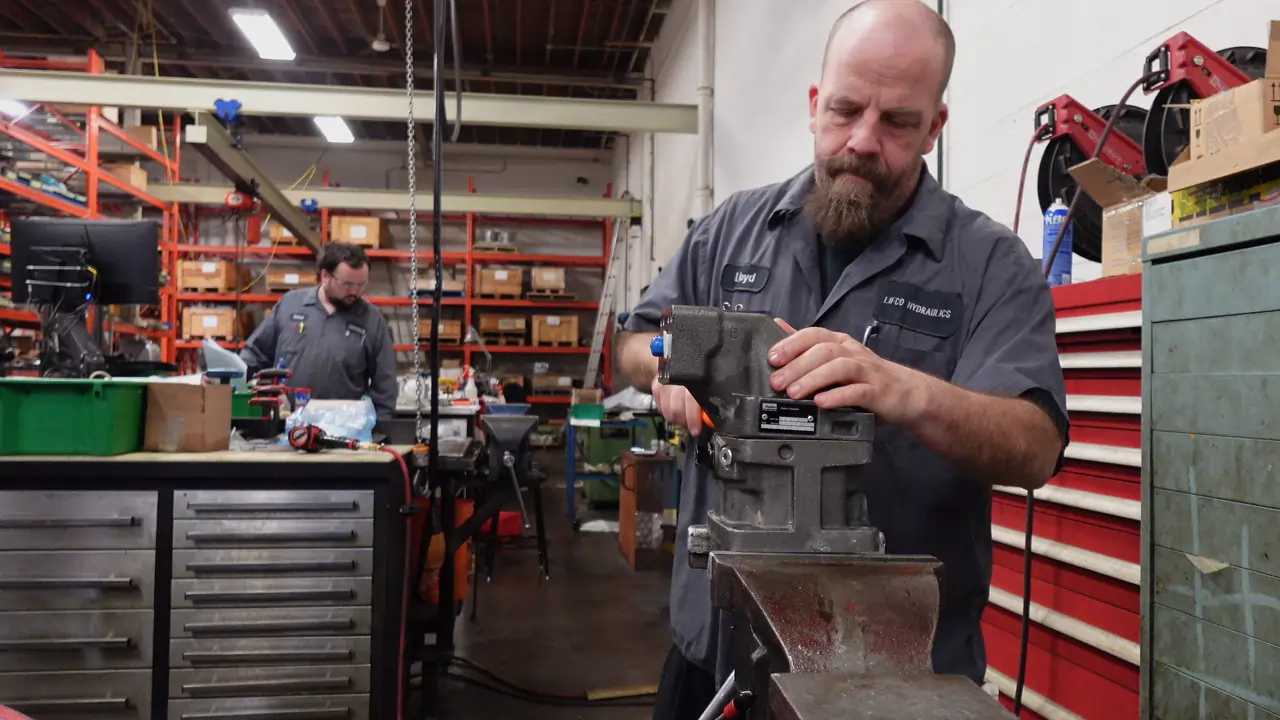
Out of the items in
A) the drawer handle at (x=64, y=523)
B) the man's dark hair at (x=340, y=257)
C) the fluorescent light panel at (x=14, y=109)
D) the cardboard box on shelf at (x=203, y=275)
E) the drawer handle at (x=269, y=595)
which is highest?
the fluorescent light panel at (x=14, y=109)

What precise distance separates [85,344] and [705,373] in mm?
2386

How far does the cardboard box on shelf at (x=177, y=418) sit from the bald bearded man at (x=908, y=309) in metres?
1.31

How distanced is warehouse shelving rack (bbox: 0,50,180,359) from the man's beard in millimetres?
4765

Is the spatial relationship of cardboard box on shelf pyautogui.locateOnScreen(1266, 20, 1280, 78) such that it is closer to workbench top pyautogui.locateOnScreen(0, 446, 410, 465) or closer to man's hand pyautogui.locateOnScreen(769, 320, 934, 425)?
man's hand pyautogui.locateOnScreen(769, 320, 934, 425)

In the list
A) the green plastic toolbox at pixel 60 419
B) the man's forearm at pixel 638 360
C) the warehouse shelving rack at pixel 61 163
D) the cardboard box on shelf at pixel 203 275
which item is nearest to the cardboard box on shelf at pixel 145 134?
the warehouse shelving rack at pixel 61 163

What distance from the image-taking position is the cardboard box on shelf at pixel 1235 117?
94 centimetres

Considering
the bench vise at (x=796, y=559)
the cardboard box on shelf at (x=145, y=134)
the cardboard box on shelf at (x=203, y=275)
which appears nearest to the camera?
the bench vise at (x=796, y=559)

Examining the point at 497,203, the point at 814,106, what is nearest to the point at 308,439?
the point at 814,106

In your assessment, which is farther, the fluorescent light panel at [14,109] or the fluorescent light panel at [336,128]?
the fluorescent light panel at [336,128]

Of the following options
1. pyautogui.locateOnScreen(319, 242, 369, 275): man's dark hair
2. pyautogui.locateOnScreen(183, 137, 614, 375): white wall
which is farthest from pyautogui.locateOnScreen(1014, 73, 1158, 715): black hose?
pyautogui.locateOnScreen(183, 137, 614, 375): white wall

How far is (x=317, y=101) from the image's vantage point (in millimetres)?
4234

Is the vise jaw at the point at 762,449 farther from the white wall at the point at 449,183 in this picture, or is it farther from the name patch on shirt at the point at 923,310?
the white wall at the point at 449,183

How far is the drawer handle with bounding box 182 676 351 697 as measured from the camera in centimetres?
171

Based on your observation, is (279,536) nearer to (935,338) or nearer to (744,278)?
(744,278)
